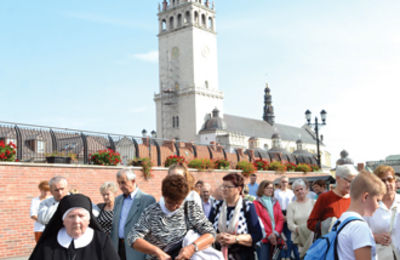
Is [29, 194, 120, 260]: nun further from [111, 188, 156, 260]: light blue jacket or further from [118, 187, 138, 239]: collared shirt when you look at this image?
[118, 187, 138, 239]: collared shirt

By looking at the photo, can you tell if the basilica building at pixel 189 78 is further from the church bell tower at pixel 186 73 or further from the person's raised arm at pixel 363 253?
the person's raised arm at pixel 363 253

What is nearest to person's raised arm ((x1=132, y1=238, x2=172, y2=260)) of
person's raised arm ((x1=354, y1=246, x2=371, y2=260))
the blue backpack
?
the blue backpack

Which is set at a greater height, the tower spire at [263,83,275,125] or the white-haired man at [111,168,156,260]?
the tower spire at [263,83,275,125]

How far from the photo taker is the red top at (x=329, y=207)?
621 cm

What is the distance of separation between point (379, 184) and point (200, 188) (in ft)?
15.9

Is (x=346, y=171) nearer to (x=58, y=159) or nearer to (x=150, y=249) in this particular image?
(x=150, y=249)

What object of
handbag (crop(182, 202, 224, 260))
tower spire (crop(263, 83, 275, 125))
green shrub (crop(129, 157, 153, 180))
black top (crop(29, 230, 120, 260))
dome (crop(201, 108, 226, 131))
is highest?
tower spire (crop(263, 83, 275, 125))

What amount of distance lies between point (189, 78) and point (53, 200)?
Result: 283ft

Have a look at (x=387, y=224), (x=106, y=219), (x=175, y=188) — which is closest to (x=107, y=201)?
(x=106, y=219)

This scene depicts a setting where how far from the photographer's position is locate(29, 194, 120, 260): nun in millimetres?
3709

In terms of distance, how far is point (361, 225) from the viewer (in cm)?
382

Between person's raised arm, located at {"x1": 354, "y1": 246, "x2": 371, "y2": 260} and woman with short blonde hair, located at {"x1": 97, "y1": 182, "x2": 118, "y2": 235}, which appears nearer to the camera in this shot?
person's raised arm, located at {"x1": 354, "y1": 246, "x2": 371, "y2": 260}

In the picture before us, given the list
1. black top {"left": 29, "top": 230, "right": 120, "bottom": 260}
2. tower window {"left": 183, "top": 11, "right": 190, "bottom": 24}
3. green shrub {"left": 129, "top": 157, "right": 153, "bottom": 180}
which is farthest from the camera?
tower window {"left": 183, "top": 11, "right": 190, "bottom": 24}

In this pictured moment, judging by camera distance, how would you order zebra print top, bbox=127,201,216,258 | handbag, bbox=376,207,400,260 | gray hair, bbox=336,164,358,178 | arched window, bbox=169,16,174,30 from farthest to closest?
1. arched window, bbox=169,16,174,30
2. gray hair, bbox=336,164,358,178
3. handbag, bbox=376,207,400,260
4. zebra print top, bbox=127,201,216,258
